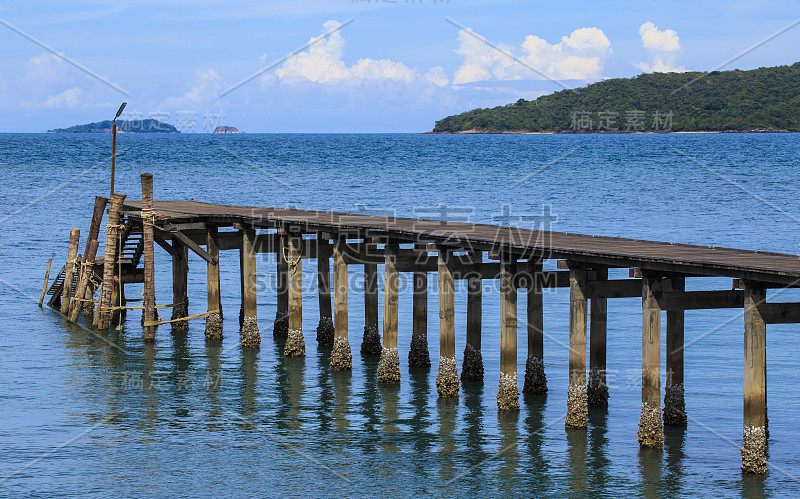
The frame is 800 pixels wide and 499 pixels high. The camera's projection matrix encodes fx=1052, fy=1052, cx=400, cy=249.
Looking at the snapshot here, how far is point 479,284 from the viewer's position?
22.7 meters

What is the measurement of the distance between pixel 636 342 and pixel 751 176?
70.1m

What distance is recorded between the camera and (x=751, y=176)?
303 ft

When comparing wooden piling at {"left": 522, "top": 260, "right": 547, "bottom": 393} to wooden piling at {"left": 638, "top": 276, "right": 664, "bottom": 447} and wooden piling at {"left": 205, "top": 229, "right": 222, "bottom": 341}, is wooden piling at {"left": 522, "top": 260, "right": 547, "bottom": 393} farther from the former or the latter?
wooden piling at {"left": 205, "top": 229, "right": 222, "bottom": 341}

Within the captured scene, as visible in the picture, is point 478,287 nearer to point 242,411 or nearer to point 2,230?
point 242,411

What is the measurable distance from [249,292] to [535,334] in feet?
27.3

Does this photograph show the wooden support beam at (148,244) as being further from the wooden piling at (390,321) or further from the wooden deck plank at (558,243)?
the wooden piling at (390,321)

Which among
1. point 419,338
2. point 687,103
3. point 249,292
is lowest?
point 419,338

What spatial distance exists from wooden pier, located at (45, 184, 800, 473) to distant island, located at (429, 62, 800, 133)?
111 m

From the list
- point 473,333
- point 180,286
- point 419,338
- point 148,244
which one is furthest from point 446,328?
point 180,286

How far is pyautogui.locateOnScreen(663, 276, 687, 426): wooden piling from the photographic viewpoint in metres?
18.7

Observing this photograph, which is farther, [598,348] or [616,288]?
[598,348]

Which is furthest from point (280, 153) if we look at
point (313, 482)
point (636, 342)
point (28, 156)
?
point (313, 482)

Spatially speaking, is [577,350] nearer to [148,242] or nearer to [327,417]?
[327,417]

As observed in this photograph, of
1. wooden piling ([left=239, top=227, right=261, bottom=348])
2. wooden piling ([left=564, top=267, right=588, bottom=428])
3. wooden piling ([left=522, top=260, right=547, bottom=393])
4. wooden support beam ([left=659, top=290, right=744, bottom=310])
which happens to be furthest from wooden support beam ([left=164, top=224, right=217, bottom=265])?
wooden support beam ([left=659, top=290, right=744, bottom=310])
